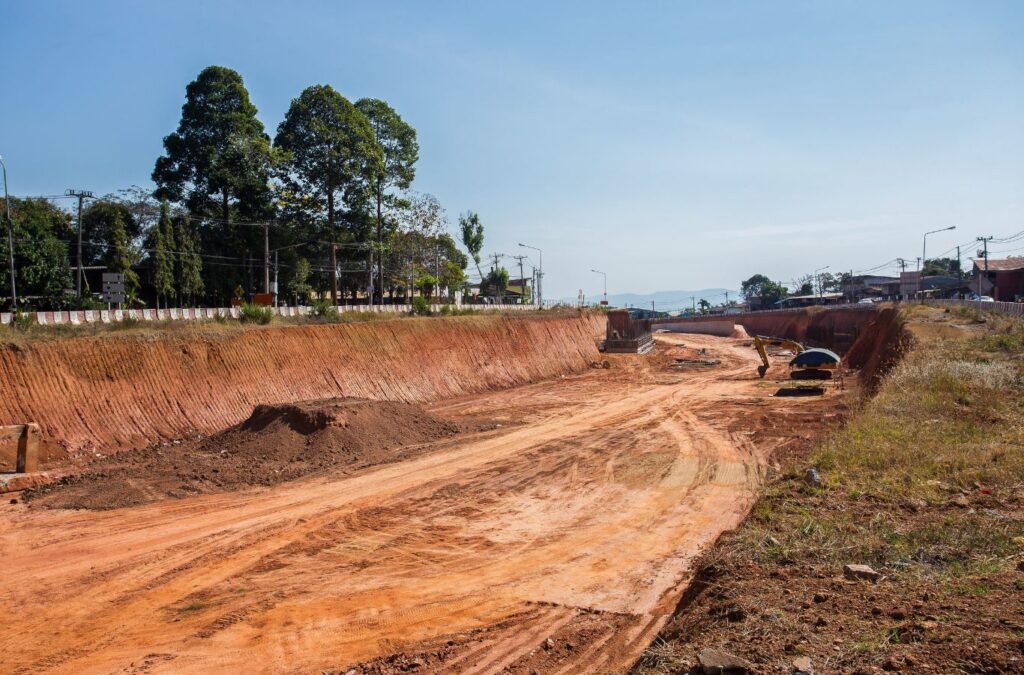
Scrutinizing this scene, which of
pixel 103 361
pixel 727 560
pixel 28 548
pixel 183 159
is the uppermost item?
pixel 183 159

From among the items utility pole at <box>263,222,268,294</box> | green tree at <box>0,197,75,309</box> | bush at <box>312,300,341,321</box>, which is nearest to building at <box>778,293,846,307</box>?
utility pole at <box>263,222,268,294</box>

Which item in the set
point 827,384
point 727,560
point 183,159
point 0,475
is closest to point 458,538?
point 727,560

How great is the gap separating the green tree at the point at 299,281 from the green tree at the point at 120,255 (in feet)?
35.8

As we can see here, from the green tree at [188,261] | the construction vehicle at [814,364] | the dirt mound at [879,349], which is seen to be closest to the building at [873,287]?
the dirt mound at [879,349]

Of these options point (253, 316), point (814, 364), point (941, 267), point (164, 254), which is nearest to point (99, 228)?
point (164, 254)

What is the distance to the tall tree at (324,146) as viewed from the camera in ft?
164

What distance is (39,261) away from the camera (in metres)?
45.1

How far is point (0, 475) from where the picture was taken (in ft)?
57.2

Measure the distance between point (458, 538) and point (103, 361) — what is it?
14918 mm

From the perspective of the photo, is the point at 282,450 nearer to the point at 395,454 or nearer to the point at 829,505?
the point at 395,454

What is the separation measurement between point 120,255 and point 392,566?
148 feet

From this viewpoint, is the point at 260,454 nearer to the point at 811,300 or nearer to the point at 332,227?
the point at 332,227

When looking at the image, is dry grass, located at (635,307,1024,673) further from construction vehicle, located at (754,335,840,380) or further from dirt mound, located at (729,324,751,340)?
dirt mound, located at (729,324,751,340)

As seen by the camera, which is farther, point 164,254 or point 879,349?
point 164,254
